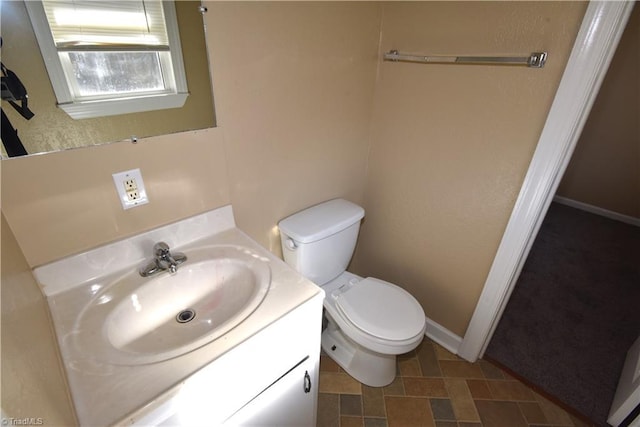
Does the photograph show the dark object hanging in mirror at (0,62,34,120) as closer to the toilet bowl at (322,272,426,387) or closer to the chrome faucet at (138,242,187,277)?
the chrome faucet at (138,242,187,277)

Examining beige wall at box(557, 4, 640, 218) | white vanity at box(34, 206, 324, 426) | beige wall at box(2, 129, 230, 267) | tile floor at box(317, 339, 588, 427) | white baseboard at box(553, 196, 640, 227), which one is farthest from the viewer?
white baseboard at box(553, 196, 640, 227)

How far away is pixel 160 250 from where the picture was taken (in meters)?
0.94

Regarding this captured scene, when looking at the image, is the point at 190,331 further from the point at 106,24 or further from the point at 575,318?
the point at 575,318

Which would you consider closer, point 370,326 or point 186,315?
point 186,315

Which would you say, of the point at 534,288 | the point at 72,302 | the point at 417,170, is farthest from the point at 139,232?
the point at 534,288

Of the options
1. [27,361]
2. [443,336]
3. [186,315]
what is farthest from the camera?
[443,336]

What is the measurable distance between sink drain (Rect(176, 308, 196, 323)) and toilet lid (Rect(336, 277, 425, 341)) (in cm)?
68

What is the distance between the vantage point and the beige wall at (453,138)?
1.08 metres

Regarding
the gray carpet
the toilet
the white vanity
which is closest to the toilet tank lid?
the toilet

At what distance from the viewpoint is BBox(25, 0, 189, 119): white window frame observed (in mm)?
→ 696

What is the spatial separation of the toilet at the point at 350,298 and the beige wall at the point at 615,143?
9.22 feet

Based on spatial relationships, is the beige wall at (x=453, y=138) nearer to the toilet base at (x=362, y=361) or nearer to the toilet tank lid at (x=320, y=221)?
the toilet tank lid at (x=320, y=221)

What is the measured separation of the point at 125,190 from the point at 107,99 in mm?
245

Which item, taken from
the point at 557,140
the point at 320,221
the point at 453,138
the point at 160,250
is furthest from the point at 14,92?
the point at 557,140
